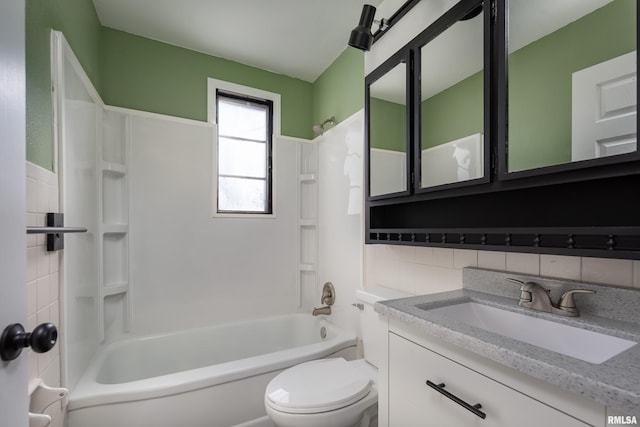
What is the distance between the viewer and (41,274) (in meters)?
1.02

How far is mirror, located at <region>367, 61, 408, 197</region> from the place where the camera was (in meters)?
1.35

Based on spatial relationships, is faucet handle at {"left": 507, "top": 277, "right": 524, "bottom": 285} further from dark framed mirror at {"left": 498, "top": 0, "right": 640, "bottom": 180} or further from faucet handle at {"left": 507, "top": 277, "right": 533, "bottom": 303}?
dark framed mirror at {"left": 498, "top": 0, "right": 640, "bottom": 180}

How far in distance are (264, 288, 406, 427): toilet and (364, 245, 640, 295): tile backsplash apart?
14 cm

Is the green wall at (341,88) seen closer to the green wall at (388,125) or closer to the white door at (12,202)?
the green wall at (388,125)

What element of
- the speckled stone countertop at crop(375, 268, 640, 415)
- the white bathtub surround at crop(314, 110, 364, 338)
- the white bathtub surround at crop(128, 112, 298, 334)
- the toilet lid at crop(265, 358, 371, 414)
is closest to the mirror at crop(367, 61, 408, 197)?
the white bathtub surround at crop(314, 110, 364, 338)

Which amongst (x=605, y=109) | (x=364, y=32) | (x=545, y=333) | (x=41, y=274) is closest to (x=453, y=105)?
(x=605, y=109)

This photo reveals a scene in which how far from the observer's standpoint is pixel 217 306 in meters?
2.20

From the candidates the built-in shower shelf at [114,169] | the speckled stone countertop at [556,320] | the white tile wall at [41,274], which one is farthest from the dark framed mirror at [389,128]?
the built-in shower shelf at [114,169]

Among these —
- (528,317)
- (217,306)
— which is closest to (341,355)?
(217,306)

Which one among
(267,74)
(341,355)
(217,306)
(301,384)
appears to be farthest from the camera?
(267,74)

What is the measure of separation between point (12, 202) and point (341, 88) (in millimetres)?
2053

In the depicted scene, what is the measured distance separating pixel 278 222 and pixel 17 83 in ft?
6.38

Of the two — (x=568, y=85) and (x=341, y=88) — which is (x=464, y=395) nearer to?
(x=568, y=85)

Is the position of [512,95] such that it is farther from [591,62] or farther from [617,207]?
[617,207]
